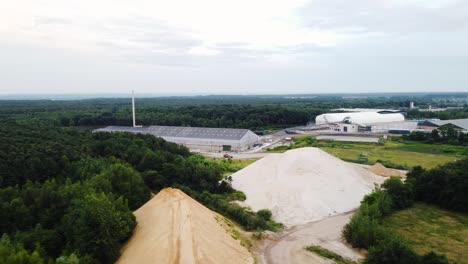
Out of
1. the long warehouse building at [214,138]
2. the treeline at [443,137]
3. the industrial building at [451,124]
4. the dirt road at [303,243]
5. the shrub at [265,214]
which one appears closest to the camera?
the dirt road at [303,243]

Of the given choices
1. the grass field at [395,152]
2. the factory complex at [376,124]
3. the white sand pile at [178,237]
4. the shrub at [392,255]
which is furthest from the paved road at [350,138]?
the shrub at [392,255]

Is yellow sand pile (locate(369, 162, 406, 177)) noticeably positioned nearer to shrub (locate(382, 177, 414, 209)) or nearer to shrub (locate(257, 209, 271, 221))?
shrub (locate(382, 177, 414, 209))

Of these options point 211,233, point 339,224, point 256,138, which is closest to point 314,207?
point 339,224

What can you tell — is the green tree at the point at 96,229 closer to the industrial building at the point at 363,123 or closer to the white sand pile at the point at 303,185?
the white sand pile at the point at 303,185

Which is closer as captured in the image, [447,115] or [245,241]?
[245,241]

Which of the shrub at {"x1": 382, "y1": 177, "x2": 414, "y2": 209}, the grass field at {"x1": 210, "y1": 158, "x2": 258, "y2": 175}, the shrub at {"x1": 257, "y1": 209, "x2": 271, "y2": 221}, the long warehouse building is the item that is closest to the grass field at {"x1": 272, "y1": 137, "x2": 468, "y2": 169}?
the long warehouse building

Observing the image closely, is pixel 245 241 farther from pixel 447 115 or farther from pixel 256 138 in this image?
pixel 447 115
